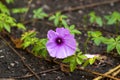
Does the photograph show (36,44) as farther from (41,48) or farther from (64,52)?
(64,52)

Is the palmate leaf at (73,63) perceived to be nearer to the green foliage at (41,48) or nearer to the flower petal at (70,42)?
the flower petal at (70,42)

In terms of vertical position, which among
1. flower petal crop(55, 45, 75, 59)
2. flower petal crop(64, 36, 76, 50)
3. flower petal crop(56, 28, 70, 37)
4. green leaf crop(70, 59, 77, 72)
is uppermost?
flower petal crop(56, 28, 70, 37)

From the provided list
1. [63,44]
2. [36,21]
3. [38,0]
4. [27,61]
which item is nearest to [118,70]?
[63,44]

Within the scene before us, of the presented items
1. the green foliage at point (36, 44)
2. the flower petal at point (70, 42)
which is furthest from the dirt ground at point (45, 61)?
the flower petal at point (70, 42)

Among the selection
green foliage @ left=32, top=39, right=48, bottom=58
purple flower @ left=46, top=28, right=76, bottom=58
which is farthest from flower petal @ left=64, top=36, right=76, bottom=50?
green foliage @ left=32, top=39, right=48, bottom=58

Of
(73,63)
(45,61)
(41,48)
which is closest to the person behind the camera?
(73,63)

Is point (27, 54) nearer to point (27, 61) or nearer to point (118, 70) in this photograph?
point (27, 61)

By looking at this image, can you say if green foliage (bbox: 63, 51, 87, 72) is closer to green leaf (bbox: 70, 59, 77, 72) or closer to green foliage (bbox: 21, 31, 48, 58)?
green leaf (bbox: 70, 59, 77, 72)

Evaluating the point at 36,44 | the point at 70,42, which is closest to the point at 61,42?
the point at 70,42
